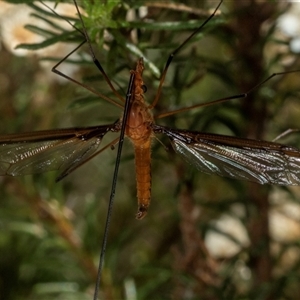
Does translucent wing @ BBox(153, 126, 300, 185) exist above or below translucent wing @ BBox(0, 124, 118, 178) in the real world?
above

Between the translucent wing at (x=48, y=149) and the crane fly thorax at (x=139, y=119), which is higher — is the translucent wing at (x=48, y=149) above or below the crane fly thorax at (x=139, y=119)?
below

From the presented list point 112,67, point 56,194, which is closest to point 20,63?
point 56,194

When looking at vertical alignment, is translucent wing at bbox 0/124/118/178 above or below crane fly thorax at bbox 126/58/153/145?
below

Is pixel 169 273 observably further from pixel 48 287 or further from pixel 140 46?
pixel 140 46

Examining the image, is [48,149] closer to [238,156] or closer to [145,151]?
[145,151]
